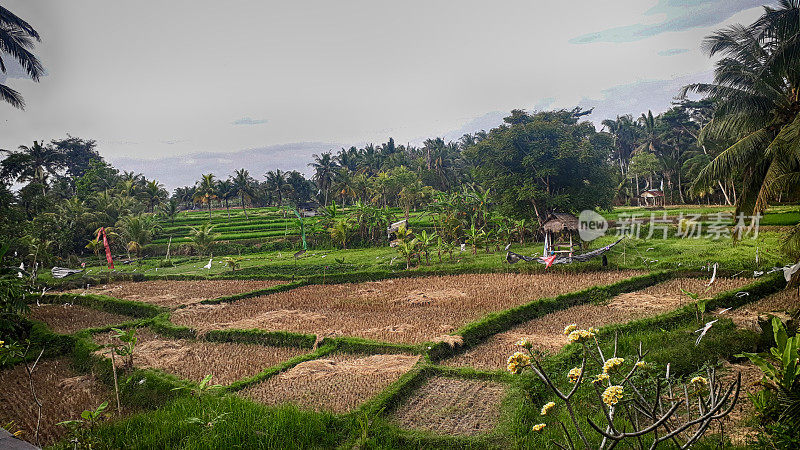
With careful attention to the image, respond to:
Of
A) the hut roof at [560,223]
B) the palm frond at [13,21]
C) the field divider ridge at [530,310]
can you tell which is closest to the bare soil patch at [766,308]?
the field divider ridge at [530,310]

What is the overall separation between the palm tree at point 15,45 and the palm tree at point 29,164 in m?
7.21

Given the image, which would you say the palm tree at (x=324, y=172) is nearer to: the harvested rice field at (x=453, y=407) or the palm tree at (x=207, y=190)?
the palm tree at (x=207, y=190)

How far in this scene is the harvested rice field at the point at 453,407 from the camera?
4468mm

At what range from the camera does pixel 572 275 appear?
11516 millimetres

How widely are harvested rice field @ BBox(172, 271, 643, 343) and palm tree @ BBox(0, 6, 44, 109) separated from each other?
9.72 meters

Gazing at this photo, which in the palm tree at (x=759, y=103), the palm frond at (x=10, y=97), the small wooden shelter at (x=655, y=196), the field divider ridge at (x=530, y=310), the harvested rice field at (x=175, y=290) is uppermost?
the palm frond at (x=10, y=97)

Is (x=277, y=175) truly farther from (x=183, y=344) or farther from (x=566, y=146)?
(x=183, y=344)

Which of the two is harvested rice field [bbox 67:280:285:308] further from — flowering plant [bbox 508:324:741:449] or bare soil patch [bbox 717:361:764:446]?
bare soil patch [bbox 717:361:764:446]

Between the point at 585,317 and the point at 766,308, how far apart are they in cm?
307

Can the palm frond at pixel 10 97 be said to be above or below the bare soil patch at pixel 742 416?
above

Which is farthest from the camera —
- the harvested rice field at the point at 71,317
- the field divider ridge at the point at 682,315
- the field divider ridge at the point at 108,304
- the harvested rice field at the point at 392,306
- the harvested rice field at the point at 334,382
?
the field divider ridge at the point at 108,304

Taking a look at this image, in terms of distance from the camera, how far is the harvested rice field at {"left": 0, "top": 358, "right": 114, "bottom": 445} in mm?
5035

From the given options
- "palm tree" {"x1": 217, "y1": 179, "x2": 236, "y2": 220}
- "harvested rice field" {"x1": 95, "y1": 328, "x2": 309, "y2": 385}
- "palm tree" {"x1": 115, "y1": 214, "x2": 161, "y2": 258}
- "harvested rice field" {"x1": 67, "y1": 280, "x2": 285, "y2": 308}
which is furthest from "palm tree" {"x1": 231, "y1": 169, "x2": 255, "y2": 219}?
"harvested rice field" {"x1": 95, "y1": 328, "x2": 309, "y2": 385}

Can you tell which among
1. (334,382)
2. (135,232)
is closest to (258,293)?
(334,382)
